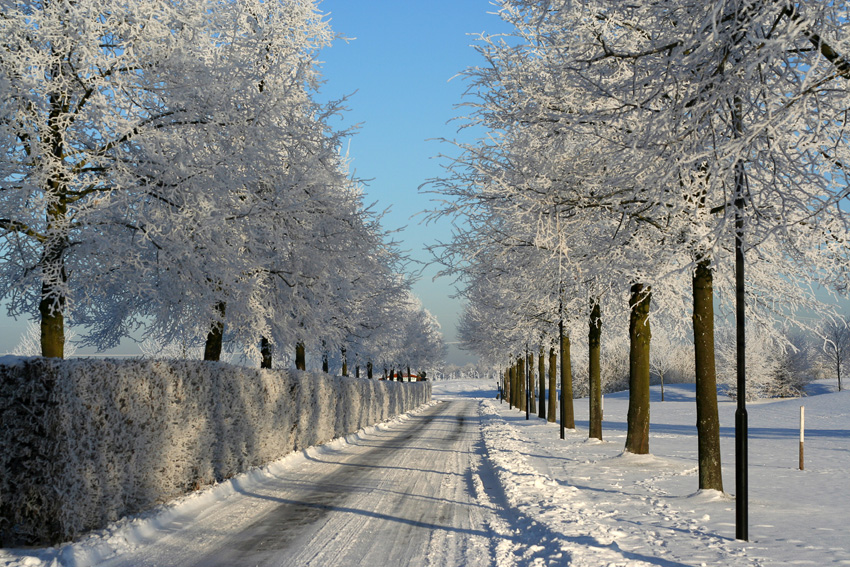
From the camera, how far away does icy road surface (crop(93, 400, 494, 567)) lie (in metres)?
6.61

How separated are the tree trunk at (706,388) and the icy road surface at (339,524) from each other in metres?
3.48

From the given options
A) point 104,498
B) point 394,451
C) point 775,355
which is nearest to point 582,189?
point 104,498

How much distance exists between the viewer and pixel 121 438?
797 centimetres

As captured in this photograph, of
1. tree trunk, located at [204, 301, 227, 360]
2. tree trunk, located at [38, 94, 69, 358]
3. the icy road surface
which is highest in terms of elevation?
tree trunk, located at [38, 94, 69, 358]

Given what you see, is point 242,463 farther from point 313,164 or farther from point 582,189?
point 582,189

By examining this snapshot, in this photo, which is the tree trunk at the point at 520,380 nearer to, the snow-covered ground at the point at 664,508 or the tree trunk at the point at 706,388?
the snow-covered ground at the point at 664,508

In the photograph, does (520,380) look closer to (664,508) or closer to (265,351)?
(265,351)

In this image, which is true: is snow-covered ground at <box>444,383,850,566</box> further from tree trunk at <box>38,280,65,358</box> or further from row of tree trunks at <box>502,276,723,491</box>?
tree trunk at <box>38,280,65,358</box>

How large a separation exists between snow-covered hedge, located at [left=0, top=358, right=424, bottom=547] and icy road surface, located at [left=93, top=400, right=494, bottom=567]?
2.41 ft

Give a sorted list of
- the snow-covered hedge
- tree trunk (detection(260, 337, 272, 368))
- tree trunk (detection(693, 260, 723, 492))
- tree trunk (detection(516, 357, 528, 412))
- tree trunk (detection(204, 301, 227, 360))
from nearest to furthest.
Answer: the snow-covered hedge
tree trunk (detection(693, 260, 723, 492))
tree trunk (detection(204, 301, 227, 360))
tree trunk (detection(260, 337, 272, 368))
tree trunk (detection(516, 357, 528, 412))

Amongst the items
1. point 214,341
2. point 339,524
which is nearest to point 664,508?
point 339,524

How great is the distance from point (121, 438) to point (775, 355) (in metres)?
73.7

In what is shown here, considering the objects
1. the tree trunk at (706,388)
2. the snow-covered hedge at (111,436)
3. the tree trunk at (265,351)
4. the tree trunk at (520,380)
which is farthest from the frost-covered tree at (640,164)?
the tree trunk at (520,380)

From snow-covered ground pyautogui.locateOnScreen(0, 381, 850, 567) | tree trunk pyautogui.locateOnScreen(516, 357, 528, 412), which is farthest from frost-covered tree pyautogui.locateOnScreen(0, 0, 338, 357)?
tree trunk pyautogui.locateOnScreen(516, 357, 528, 412)
